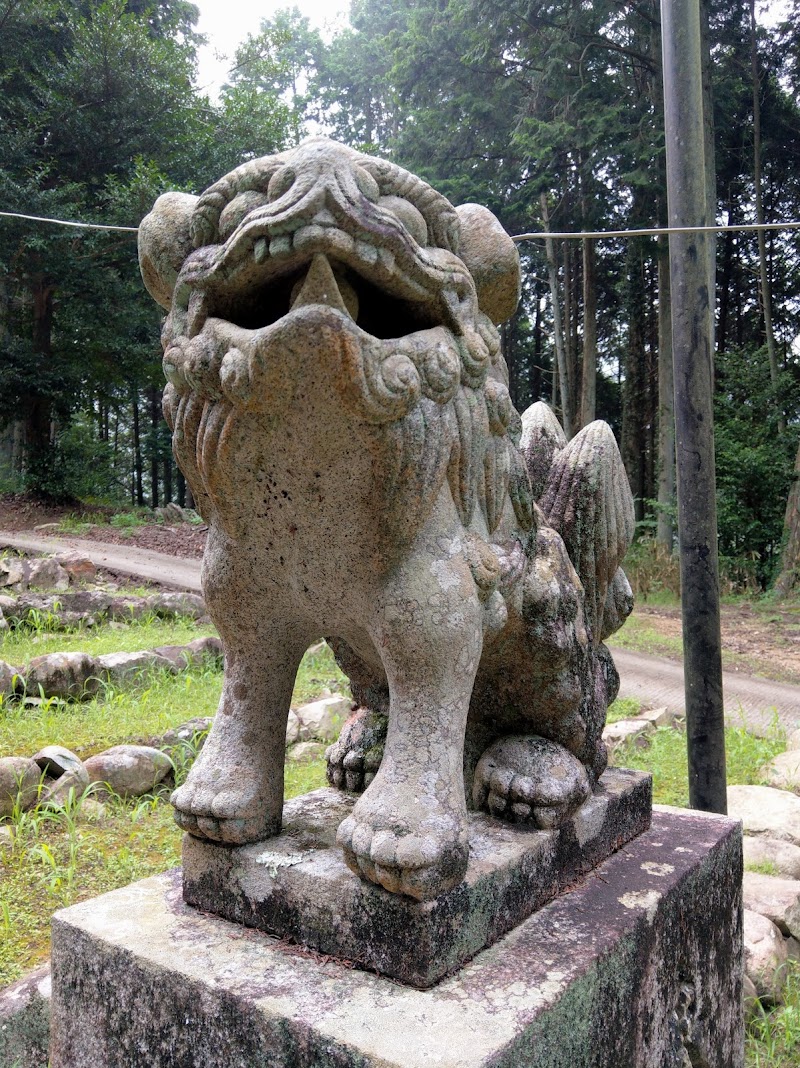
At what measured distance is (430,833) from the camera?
1126 mm

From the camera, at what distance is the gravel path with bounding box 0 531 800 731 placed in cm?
481

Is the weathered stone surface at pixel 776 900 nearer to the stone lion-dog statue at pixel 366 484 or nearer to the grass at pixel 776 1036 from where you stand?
the grass at pixel 776 1036

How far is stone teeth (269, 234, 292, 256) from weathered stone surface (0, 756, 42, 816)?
7.52 ft

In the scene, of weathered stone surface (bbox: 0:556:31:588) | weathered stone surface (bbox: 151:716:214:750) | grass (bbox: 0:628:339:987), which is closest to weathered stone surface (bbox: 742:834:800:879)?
grass (bbox: 0:628:339:987)

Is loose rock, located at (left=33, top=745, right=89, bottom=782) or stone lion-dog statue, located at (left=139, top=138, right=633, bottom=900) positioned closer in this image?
stone lion-dog statue, located at (left=139, top=138, right=633, bottom=900)

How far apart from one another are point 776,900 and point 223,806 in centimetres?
197

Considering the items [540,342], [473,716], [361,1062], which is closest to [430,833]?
[361,1062]

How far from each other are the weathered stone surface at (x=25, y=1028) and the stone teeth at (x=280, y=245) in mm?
1507

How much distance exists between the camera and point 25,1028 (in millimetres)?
1619

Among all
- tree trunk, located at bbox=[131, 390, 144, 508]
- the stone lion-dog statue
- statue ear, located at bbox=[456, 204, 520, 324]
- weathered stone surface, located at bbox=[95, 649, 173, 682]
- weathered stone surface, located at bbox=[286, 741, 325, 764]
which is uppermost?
tree trunk, located at bbox=[131, 390, 144, 508]

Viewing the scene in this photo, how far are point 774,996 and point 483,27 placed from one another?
12533mm

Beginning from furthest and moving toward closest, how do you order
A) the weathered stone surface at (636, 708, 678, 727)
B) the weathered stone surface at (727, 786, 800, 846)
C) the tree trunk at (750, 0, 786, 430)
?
the tree trunk at (750, 0, 786, 430)
the weathered stone surface at (636, 708, 678, 727)
the weathered stone surface at (727, 786, 800, 846)

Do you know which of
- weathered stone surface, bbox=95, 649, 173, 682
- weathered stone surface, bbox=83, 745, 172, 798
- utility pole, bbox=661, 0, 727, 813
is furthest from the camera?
weathered stone surface, bbox=95, 649, 173, 682

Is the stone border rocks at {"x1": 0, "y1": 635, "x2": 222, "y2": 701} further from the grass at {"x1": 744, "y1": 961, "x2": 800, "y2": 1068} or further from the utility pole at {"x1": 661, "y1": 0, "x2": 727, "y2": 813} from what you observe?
the grass at {"x1": 744, "y1": 961, "x2": 800, "y2": 1068}
